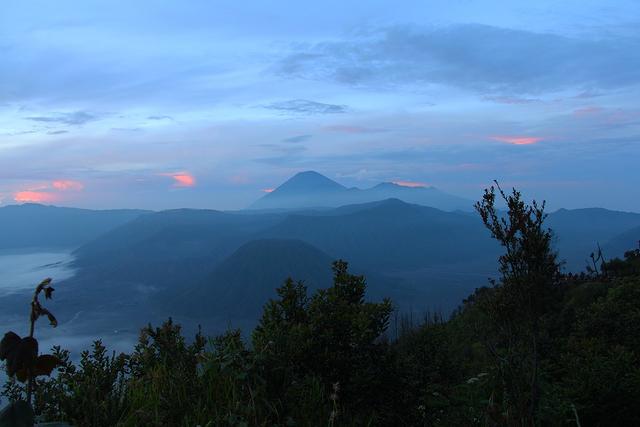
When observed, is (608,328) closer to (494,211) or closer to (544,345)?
(544,345)

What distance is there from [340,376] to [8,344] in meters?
3.57

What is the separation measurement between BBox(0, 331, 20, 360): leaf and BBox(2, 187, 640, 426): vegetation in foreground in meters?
1.77

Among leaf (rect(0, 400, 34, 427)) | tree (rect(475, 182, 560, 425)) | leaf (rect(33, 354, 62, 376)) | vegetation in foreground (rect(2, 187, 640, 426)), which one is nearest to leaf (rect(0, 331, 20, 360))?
leaf (rect(33, 354, 62, 376))

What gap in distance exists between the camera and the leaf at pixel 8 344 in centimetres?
243

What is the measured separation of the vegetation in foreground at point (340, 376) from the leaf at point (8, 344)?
1.77m

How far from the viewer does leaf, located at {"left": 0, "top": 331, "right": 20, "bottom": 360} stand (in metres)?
2.43

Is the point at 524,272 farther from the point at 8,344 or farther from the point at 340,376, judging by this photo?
the point at 8,344

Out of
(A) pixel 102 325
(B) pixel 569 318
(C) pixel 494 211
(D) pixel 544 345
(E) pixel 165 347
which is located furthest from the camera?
(A) pixel 102 325

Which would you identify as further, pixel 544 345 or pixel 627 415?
pixel 544 345

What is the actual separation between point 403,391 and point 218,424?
218cm

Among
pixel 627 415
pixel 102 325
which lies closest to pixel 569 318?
pixel 627 415

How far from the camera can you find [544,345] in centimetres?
878

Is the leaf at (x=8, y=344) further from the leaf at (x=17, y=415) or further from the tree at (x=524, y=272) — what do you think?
the tree at (x=524, y=272)

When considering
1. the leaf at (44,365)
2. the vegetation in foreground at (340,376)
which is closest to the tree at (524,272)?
the vegetation in foreground at (340,376)
